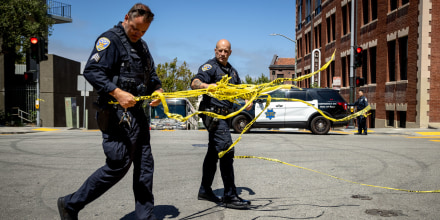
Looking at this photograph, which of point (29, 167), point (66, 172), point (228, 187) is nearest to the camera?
point (228, 187)

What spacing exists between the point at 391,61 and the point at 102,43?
20.6m

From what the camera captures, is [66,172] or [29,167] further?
[29,167]

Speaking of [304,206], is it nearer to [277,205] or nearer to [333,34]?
[277,205]

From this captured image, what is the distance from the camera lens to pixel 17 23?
22984 mm

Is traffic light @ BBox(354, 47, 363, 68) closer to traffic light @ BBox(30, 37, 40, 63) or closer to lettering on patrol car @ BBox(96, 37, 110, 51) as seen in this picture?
traffic light @ BBox(30, 37, 40, 63)

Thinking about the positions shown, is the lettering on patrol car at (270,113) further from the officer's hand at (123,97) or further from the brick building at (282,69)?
the brick building at (282,69)

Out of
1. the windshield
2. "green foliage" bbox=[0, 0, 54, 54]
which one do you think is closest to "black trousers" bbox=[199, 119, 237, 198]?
the windshield

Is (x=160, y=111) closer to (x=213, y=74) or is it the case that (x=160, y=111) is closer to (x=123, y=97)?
(x=213, y=74)

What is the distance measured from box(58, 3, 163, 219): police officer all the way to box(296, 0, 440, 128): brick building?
17.4m

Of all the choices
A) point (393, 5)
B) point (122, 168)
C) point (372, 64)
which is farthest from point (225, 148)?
point (372, 64)

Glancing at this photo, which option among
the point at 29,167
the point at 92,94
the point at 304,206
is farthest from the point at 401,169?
the point at 92,94

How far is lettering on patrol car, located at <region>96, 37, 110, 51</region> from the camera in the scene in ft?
10.8

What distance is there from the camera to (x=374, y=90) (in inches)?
898

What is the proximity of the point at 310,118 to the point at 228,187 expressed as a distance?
11658 millimetres
